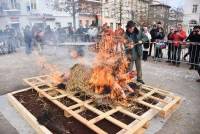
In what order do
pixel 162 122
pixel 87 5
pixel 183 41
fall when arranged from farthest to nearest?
pixel 87 5 → pixel 183 41 → pixel 162 122

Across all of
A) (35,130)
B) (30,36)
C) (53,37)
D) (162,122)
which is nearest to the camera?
(35,130)

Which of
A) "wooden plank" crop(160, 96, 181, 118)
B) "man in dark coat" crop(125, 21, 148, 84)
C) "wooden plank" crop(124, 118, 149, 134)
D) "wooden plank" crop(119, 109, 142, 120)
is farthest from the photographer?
"man in dark coat" crop(125, 21, 148, 84)

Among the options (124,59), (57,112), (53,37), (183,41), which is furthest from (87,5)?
(57,112)

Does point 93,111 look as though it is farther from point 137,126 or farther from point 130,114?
point 137,126

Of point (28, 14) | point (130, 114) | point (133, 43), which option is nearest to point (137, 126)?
point (130, 114)

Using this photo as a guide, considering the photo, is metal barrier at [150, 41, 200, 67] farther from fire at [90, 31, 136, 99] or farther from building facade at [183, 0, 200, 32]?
fire at [90, 31, 136, 99]

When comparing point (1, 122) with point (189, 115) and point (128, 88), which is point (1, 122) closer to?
point (128, 88)

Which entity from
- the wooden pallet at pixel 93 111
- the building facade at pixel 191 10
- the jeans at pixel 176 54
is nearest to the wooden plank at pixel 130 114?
the wooden pallet at pixel 93 111

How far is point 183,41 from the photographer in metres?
9.05

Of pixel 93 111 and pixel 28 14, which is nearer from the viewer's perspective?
pixel 93 111

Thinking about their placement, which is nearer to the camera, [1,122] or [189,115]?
[1,122]

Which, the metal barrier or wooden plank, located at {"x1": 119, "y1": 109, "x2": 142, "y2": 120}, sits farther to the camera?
the metal barrier

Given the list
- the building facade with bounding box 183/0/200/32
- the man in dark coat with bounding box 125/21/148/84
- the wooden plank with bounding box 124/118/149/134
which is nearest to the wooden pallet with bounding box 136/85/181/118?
the wooden plank with bounding box 124/118/149/134

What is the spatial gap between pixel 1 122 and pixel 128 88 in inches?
112
